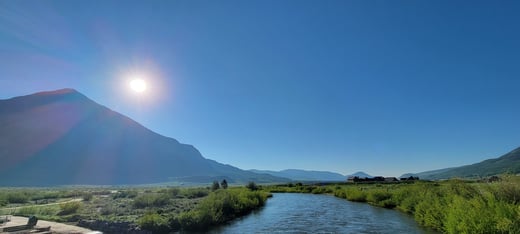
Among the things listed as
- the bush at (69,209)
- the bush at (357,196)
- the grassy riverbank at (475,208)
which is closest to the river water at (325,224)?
the grassy riverbank at (475,208)

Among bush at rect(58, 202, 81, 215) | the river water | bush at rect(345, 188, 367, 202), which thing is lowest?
the river water

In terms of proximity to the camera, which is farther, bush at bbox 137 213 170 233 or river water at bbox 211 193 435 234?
river water at bbox 211 193 435 234

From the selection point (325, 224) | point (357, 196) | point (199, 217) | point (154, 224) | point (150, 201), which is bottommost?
point (325, 224)

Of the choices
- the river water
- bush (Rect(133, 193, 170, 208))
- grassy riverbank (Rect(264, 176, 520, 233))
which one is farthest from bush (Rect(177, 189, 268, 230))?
grassy riverbank (Rect(264, 176, 520, 233))

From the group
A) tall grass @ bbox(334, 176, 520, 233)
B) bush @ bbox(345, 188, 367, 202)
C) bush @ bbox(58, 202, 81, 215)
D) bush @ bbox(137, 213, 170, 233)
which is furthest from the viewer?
bush @ bbox(345, 188, 367, 202)

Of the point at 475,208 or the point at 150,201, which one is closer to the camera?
the point at 475,208

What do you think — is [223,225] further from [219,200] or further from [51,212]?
[51,212]

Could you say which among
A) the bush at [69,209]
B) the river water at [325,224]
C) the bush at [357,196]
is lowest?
the river water at [325,224]

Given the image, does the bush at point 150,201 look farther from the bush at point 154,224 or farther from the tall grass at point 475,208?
the tall grass at point 475,208

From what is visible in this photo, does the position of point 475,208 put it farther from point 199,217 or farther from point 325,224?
point 199,217

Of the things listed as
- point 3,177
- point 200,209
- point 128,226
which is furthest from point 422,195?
Answer: point 3,177

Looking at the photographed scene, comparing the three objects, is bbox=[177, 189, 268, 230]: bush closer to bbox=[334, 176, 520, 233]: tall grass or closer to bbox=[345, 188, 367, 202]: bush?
bbox=[334, 176, 520, 233]: tall grass

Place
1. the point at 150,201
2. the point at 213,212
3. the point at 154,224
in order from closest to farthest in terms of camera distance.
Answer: the point at 154,224 < the point at 213,212 < the point at 150,201

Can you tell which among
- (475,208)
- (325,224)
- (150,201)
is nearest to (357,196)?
(325,224)
